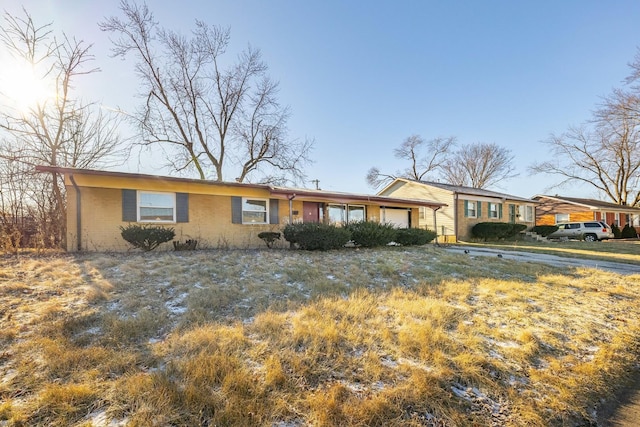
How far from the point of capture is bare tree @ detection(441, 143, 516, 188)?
37.7 m

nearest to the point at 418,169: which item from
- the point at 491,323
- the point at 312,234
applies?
the point at 312,234

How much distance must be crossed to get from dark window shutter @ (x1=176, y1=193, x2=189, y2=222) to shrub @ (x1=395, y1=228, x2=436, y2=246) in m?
8.95

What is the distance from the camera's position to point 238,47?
69.9ft

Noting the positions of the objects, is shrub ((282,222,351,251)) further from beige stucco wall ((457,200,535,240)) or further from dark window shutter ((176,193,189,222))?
beige stucco wall ((457,200,535,240))

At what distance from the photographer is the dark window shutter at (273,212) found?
12766mm

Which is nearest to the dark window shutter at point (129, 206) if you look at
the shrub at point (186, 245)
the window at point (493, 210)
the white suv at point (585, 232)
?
the shrub at point (186, 245)

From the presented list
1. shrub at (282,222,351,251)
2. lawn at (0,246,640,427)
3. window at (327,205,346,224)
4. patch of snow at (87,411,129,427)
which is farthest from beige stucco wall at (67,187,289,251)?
patch of snow at (87,411,129,427)

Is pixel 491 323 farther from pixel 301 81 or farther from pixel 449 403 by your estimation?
pixel 301 81

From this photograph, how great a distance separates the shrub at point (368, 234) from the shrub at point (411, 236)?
1.01 m

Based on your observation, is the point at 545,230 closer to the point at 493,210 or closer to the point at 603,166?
the point at 493,210

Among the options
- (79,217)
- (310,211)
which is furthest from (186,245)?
(310,211)

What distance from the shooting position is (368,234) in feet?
39.2

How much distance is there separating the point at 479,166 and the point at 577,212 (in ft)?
44.1

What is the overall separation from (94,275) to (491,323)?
25.0ft
